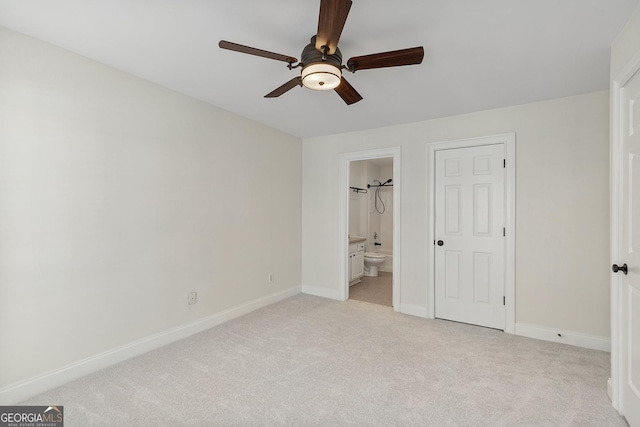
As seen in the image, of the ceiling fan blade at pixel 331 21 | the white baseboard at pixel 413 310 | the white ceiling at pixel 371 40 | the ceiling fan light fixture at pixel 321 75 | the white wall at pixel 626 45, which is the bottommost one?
the white baseboard at pixel 413 310

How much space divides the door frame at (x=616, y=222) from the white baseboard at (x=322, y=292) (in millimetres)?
2878

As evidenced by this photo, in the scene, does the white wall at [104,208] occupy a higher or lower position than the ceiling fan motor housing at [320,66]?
lower

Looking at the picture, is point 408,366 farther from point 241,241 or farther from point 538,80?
point 538,80

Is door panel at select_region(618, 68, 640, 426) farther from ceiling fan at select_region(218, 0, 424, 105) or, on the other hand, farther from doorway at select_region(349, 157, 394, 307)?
doorway at select_region(349, 157, 394, 307)

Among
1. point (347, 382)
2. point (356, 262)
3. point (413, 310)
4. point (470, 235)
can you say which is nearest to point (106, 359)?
point (347, 382)

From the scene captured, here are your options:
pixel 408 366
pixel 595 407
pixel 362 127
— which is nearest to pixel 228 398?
pixel 408 366

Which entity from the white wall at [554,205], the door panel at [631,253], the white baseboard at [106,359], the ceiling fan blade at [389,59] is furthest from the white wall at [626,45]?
the white baseboard at [106,359]

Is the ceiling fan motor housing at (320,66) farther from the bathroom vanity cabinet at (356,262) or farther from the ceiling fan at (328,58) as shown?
the bathroom vanity cabinet at (356,262)

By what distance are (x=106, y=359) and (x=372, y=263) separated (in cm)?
429

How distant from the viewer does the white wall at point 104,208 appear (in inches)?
80.3

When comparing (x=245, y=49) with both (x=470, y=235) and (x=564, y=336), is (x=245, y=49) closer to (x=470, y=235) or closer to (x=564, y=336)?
Result: (x=470, y=235)

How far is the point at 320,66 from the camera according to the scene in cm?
183

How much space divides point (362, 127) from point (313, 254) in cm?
197

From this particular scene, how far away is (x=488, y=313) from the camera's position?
133 inches
